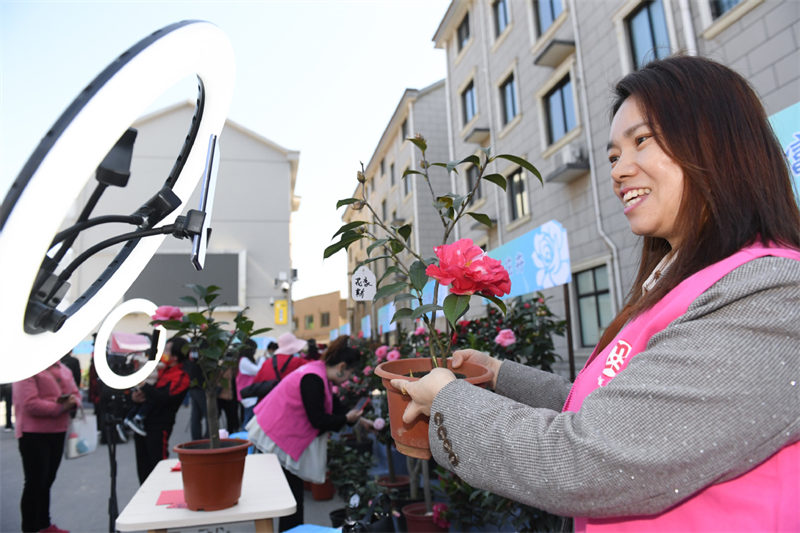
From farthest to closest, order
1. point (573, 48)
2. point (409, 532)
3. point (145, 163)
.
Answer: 1. point (145, 163)
2. point (573, 48)
3. point (409, 532)

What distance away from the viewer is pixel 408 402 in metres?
1.03

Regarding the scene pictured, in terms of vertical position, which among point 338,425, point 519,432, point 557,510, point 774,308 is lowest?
point 338,425

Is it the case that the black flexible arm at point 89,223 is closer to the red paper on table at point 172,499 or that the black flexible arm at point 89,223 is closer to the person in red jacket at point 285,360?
the red paper on table at point 172,499

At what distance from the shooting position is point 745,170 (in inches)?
33.1

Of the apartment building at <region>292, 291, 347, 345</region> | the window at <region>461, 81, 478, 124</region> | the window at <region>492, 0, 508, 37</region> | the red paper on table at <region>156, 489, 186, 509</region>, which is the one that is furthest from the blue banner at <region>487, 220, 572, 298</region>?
the apartment building at <region>292, 291, 347, 345</region>

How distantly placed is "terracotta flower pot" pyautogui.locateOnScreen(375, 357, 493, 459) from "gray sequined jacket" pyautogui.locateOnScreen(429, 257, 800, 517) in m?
0.25

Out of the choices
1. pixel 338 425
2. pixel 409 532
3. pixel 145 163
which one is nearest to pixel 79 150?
pixel 338 425

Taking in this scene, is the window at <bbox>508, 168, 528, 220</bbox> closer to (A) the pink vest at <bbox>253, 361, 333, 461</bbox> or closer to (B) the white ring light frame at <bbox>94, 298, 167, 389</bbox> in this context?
(A) the pink vest at <bbox>253, 361, 333, 461</bbox>

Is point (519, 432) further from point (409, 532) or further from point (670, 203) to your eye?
point (409, 532)

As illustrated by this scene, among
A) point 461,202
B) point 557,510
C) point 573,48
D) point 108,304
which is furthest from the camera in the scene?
point 573,48

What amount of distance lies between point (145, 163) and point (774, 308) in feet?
65.0

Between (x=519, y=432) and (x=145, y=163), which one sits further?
(x=145, y=163)

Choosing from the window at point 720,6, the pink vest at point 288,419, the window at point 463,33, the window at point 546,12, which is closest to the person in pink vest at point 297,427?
the pink vest at point 288,419

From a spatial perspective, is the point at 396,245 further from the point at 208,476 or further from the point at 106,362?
the point at 208,476
